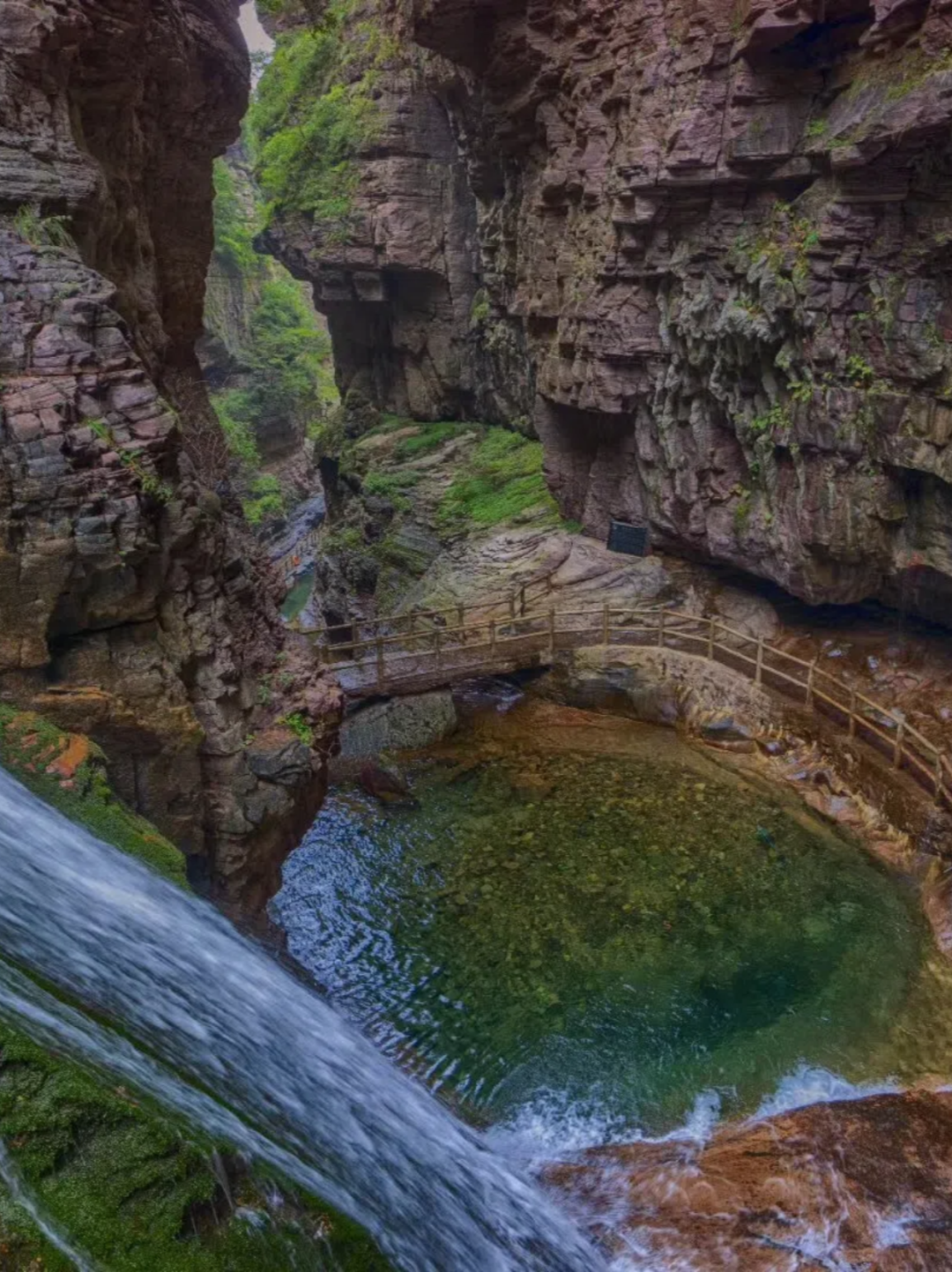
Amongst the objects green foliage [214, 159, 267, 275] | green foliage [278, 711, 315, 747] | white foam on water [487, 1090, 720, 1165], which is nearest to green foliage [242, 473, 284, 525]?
green foliage [214, 159, 267, 275]

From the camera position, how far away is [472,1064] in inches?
336

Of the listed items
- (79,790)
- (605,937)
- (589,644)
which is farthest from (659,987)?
(589,644)

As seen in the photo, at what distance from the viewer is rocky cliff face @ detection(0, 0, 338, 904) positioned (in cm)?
728

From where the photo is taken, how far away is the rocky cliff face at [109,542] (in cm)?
728

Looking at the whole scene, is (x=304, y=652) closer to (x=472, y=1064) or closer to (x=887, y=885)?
(x=472, y=1064)

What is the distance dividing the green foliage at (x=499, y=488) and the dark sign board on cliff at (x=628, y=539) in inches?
85.4

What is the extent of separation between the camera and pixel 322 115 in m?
25.7

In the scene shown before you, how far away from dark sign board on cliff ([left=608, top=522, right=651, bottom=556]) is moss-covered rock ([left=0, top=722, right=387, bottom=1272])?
15.5 meters

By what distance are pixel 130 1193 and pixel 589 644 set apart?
14291 mm

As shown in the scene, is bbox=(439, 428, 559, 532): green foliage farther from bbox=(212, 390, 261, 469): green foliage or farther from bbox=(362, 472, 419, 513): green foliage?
bbox=(212, 390, 261, 469): green foliage

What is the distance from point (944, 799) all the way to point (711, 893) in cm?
328

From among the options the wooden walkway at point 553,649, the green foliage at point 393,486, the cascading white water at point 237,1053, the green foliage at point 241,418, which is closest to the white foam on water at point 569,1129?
the cascading white water at point 237,1053

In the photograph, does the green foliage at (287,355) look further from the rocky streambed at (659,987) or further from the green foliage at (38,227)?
the green foliage at (38,227)

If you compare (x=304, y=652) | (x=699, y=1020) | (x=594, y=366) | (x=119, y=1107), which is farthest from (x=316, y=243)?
(x=119, y=1107)
